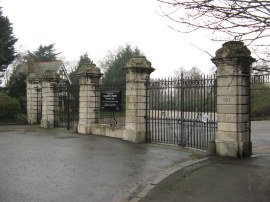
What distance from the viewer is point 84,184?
7438mm

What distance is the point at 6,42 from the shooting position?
32594mm

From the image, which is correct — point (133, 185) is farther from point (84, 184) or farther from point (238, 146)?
point (238, 146)

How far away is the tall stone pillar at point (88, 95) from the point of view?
1667 centimetres

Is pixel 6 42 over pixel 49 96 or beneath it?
over


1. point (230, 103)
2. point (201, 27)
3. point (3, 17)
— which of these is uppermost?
point (3, 17)

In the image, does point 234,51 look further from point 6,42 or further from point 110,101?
point 6,42

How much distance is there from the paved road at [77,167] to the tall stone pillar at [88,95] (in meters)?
2.74

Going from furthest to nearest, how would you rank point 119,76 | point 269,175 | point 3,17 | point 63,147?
point 119,76
point 3,17
point 63,147
point 269,175

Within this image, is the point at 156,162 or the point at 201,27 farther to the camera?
the point at 156,162

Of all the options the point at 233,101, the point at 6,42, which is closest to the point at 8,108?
the point at 6,42

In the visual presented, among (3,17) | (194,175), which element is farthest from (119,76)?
(194,175)

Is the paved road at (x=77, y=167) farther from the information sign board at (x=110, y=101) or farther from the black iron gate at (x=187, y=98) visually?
the information sign board at (x=110, y=101)

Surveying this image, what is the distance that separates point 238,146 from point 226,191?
3694 mm

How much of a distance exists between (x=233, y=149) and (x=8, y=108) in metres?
20.8
